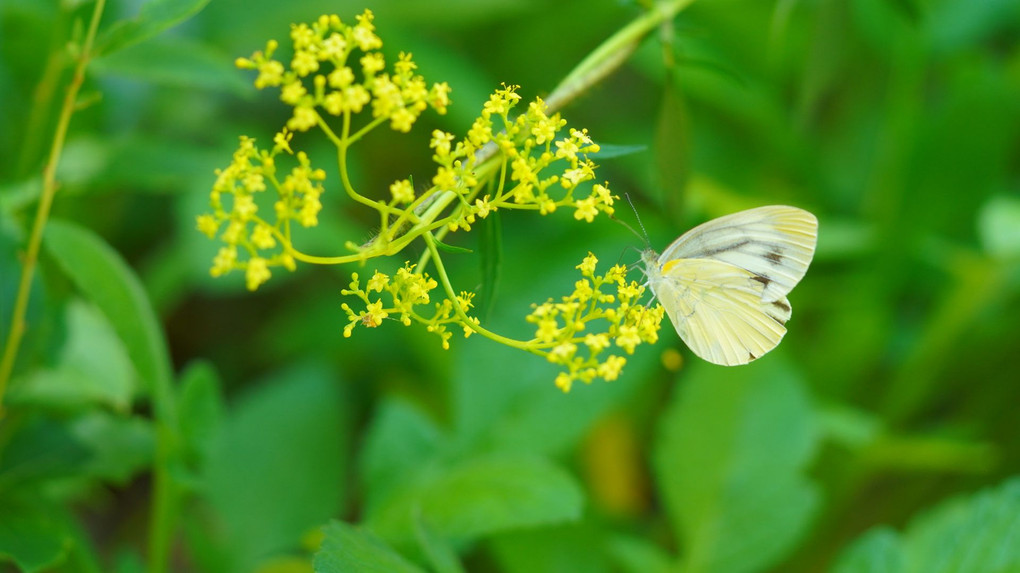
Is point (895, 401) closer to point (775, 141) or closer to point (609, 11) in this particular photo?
point (775, 141)

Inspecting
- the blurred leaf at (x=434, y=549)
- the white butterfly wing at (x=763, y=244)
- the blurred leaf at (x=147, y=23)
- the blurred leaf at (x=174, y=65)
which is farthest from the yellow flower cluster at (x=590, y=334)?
the blurred leaf at (x=174, y=65)

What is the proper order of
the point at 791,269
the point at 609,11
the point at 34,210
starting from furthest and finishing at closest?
the point at 609,11 → the point at 34,210 → the point at 791,269

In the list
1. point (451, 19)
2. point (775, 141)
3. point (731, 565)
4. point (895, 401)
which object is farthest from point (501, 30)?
point (731, 565)

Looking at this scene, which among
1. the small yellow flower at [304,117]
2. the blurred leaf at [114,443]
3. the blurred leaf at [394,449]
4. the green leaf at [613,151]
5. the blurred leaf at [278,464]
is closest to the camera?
the small yellow flower at [304,117]

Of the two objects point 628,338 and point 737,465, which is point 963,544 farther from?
point 628,338

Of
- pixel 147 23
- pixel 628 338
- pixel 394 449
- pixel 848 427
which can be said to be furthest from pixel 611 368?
pixel 848 427

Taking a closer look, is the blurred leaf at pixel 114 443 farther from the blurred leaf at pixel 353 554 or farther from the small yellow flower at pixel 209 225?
the small yellow flower at pixel 209 225
